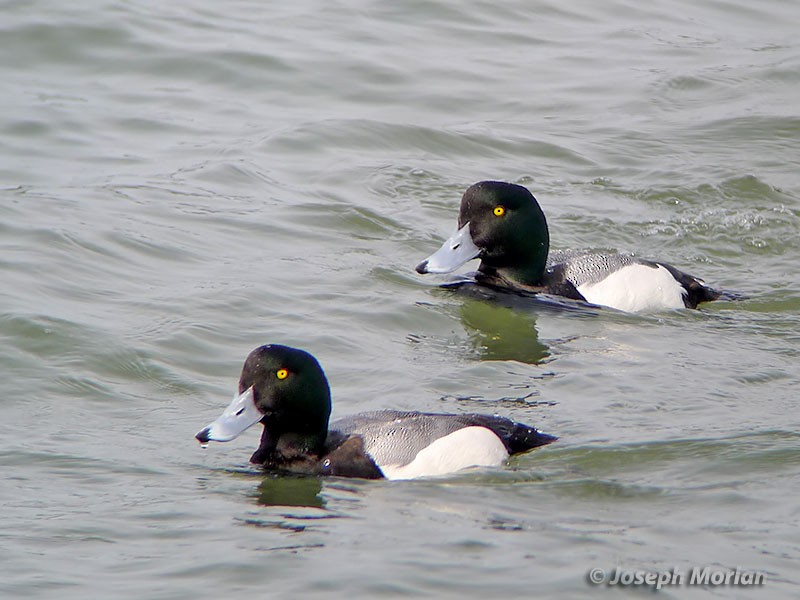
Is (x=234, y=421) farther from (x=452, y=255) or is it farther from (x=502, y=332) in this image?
(x=452, y=255)

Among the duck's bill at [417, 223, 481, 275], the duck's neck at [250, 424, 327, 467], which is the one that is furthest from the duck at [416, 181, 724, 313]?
the duck's neck at [250, 424, 327, 467]

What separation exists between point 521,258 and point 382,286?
110 cm

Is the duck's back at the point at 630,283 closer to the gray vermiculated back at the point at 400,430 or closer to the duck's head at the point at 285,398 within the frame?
the gray vermiculated back at the point at 400,430

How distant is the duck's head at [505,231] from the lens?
10469 millimetres

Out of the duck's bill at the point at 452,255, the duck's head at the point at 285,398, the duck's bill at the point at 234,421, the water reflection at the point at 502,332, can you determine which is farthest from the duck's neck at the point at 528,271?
the duck's bill at the point at 234,421

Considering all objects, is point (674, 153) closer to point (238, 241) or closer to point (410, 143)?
point (410, 143)

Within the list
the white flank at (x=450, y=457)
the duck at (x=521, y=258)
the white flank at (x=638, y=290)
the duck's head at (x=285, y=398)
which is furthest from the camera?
the duck at (x=521, y=258)

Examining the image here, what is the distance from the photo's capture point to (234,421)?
22.2 feet

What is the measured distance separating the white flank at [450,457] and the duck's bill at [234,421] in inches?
27.4

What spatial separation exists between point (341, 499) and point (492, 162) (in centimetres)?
752

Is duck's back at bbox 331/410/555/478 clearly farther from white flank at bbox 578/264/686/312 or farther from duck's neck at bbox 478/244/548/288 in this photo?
duck's neck at bbox 478/244/548/288

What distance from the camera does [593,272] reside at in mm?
10273

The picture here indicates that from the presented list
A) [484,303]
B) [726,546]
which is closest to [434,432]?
[726,546]

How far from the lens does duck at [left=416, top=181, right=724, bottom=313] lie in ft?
33.4
